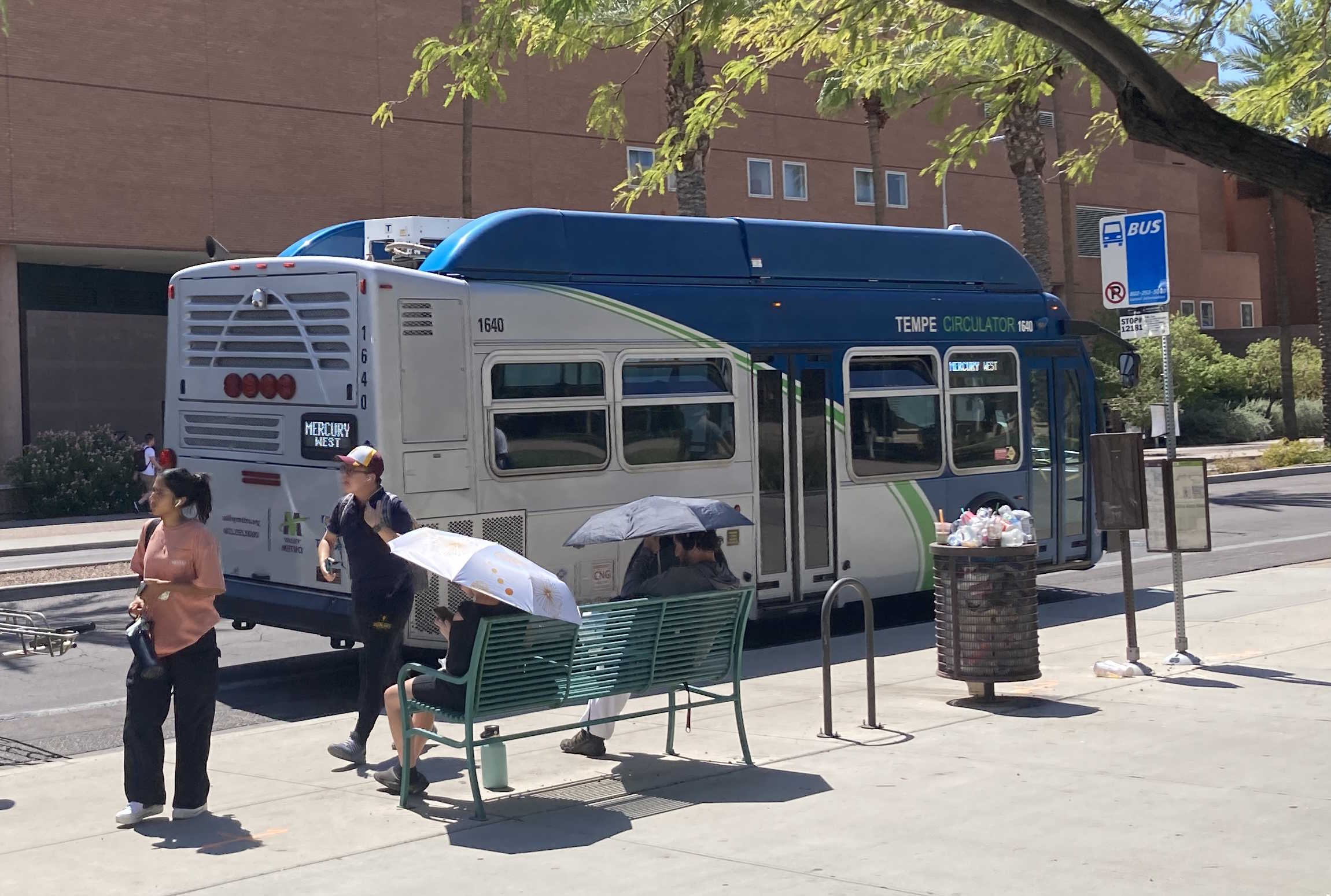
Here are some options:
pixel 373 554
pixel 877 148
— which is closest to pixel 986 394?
pixel 373 554

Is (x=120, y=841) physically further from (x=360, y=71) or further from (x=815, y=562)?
(x=360, y=71)

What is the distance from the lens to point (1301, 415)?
46.7 m

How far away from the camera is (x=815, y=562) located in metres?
12.8

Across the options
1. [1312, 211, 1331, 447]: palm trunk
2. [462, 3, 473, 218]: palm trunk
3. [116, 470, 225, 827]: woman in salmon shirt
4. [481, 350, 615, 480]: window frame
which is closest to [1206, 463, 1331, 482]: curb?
[1312, 211, 1331, 447]: palm trunk

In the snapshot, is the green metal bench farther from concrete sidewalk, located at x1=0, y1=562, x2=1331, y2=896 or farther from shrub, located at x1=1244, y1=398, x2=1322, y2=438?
shrub, located at x1=1244, y1=398, x2=1322, y2=438

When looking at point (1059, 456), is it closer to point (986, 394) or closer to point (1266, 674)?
point (986, 394)

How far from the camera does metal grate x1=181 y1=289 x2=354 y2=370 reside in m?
10.4

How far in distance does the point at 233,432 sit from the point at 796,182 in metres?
32.7

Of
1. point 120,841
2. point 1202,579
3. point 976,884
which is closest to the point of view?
point 976,884

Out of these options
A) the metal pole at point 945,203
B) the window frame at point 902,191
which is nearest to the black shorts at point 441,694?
the metal pole at point 945,203

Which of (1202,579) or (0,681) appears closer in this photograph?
(0,681)

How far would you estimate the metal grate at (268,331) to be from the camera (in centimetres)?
1035

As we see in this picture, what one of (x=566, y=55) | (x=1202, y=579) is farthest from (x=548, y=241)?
(x=1202, y=579)

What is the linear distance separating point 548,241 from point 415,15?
25479 millimetres
